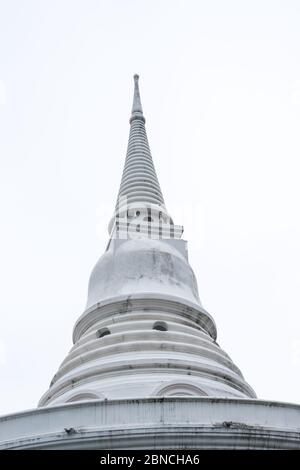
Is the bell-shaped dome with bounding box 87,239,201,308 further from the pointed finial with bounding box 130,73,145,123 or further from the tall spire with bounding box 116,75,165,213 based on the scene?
the pointed finial with bounding box 130,73,145,123

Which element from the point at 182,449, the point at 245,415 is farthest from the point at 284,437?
the point at 182,449

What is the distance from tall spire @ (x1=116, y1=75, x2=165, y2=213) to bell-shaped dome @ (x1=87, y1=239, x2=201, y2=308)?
304 cm

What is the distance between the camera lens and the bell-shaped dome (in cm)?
2117

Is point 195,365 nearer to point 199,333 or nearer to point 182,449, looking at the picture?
point 199,333

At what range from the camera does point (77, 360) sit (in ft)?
62.0

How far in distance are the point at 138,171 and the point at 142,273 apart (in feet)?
21.3

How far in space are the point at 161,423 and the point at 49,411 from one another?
7.05 ft

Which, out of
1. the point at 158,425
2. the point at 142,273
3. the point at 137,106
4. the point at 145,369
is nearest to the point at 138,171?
the point at 137,106

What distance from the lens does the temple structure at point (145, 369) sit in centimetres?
1387

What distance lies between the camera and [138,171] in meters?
27.3

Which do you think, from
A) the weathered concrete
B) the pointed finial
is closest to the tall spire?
the pointed finial
